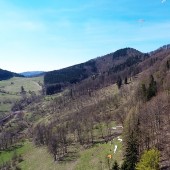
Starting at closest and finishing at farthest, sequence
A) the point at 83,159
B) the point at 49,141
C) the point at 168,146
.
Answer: the point at 168,146 < the point at 83,159 < the point at 49,141

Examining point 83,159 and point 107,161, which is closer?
point 107,161

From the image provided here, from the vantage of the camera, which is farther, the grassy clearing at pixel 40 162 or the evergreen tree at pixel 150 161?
the grassy clearing at pixel 40 162

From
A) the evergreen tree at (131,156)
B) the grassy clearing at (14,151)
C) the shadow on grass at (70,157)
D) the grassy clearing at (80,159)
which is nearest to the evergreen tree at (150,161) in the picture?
the evergreen tree at (131,156)

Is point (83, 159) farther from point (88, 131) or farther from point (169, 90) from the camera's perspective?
point (169, 90)

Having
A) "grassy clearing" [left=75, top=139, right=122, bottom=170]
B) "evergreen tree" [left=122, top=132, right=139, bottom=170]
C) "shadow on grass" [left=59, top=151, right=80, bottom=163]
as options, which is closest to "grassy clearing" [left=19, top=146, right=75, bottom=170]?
Result: "shadow on grass" [left=59, top=151, right=80, bottom=163]

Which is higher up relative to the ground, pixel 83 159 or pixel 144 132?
pixel 144 132

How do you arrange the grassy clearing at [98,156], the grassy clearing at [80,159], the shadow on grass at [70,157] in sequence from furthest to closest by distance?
the shadow on grass at [70,157] < the grassy clearing at [80,159] < the grassy clearing at [98,156]

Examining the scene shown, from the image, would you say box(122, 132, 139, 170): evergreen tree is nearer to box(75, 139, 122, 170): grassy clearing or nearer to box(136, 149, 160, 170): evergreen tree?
box(136, 149, 160, 170): evergreen tree

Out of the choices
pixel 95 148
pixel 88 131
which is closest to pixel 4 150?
pixel 88 131

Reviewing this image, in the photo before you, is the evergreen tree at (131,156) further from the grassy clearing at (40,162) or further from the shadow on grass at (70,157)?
the shadow on grass at (70,157)
